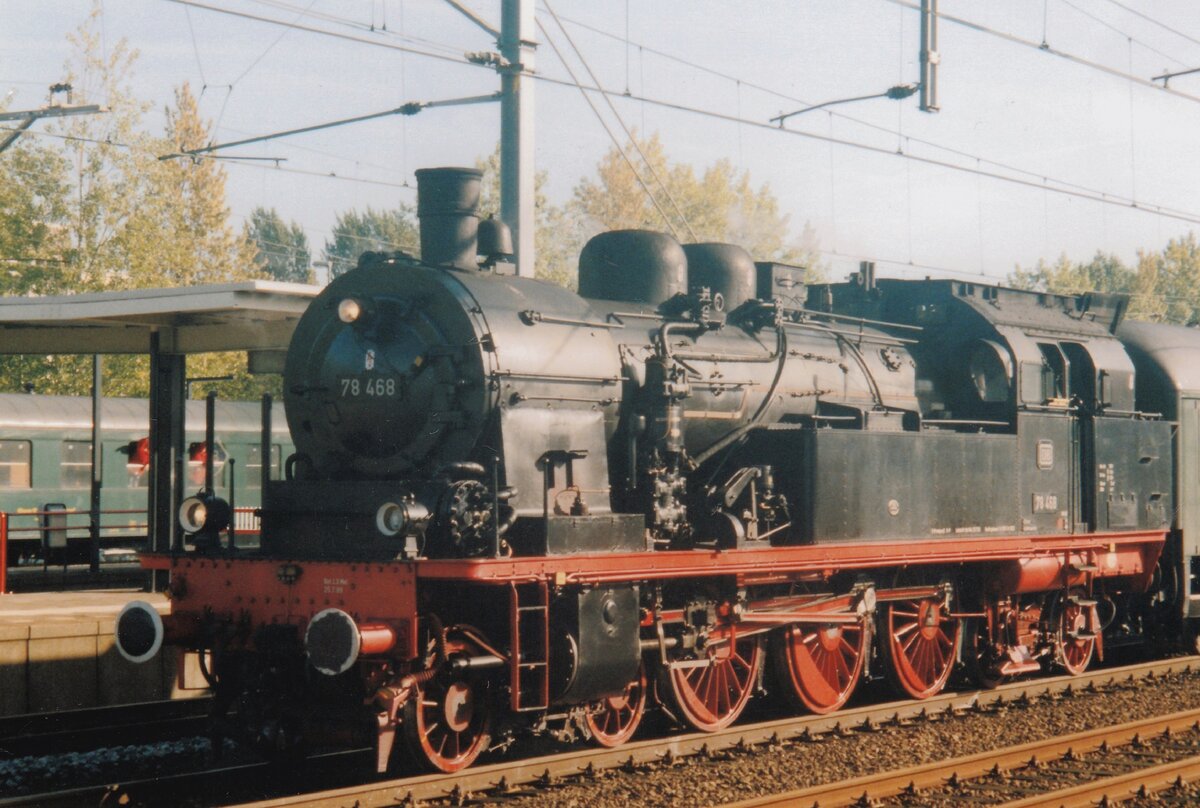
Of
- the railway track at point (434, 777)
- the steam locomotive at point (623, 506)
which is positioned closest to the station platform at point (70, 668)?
the railway track at point (434, 777)

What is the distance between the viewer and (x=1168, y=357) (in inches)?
606

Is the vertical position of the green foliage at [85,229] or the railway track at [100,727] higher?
the green foliage at [85,229]

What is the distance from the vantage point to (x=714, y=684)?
1065cm

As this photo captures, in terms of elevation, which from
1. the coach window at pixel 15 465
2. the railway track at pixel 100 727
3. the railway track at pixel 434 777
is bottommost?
the railway track at pixel 100 727

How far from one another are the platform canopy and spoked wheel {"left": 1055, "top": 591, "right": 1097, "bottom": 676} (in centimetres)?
829

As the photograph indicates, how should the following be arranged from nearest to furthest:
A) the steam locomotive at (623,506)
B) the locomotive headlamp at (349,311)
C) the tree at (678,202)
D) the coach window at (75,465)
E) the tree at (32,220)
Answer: the steam locomotive at (623,506)
the locomotive headlamp at (349,311)
the coach window at (75,465)
the tree at (32,220)
the tree at (678,202)

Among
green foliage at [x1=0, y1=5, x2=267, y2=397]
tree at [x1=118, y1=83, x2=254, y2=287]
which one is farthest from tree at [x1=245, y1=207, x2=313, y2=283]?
green foliage at [x1=0, y1=5, x2=267, y2=397]

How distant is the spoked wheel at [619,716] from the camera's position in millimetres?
9625

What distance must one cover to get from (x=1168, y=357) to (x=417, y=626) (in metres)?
10.6

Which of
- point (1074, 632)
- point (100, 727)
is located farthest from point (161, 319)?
point (1074, 632)

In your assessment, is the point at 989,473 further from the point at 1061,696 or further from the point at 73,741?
the point at 73,741

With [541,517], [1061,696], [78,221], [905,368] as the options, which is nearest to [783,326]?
[905,368]

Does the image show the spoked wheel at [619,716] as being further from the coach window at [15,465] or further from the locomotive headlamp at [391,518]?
the coach window at [15,465]

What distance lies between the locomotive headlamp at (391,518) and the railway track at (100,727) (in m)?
3.78
